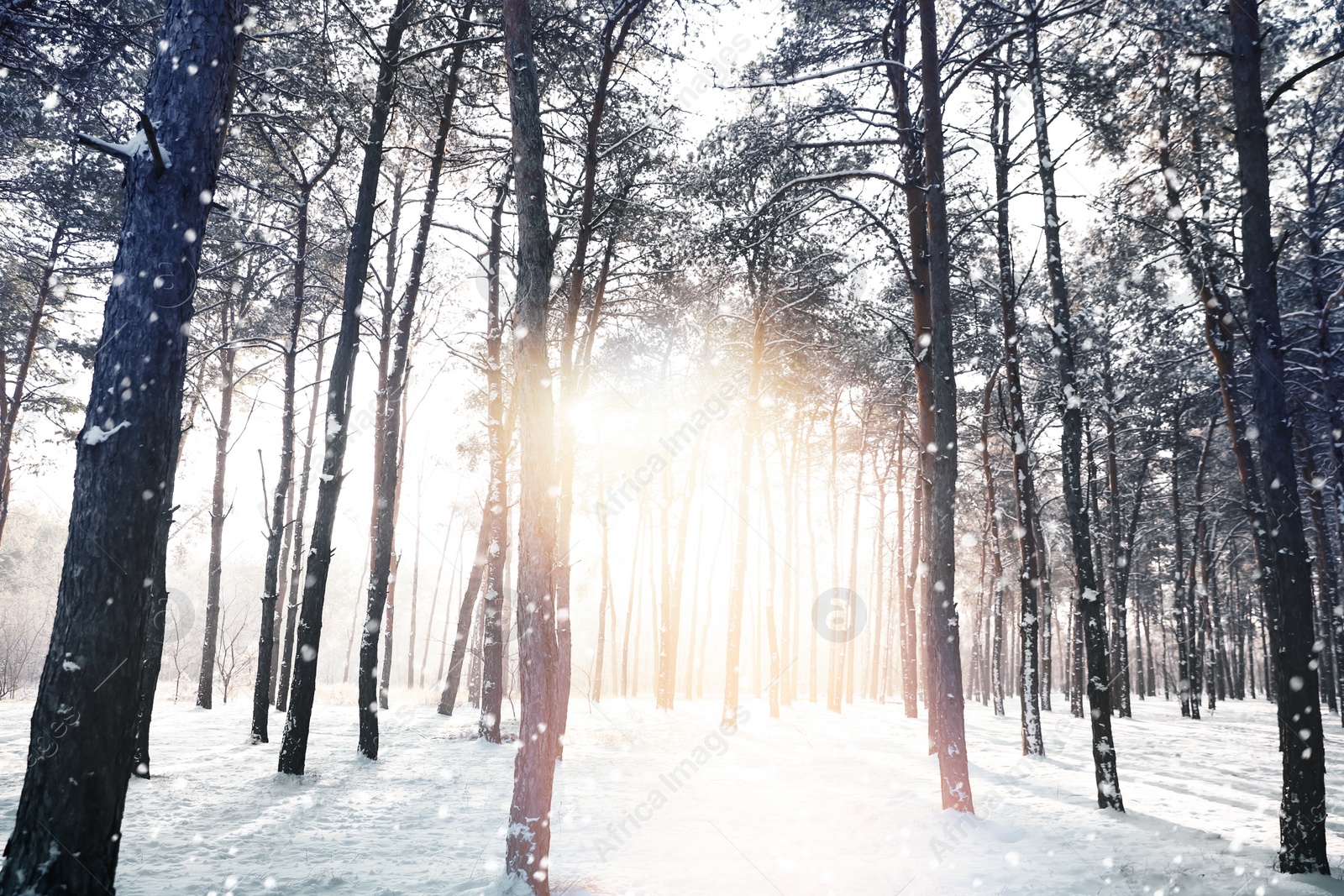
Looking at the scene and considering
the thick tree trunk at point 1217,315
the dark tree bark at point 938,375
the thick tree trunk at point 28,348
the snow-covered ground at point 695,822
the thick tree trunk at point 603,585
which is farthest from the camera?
the thick tree trunk at point 603,585

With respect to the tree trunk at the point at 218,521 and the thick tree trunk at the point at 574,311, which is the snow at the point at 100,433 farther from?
the tree trunk at the point at 218,521

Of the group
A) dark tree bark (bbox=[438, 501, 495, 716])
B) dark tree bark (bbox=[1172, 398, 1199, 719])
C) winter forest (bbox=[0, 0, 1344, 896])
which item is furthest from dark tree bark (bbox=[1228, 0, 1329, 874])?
dark tree bark (bbox=[1172, 398, 1199, 719])

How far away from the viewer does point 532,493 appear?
486cm

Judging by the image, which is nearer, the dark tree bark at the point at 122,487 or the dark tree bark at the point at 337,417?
the dark tree bark at the point at 122,487

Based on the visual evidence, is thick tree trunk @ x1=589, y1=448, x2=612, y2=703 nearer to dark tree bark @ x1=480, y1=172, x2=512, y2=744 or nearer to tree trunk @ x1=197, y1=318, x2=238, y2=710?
dark tree bark @ x1=480, y1=172, x2=512, y2=744

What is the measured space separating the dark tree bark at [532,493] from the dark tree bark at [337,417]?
14.4 feet

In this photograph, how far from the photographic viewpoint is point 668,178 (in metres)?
10.8

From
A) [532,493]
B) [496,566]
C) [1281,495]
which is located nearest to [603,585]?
[496,566]

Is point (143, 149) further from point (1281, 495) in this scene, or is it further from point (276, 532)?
point (1281, 495)

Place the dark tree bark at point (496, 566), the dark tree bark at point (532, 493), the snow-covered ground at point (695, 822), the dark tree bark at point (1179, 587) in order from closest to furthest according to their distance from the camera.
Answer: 1. the dark tree bark at point (532, 493)
2. the snow-covered ground at point (695, 822)
3. the dark tree bark at point (496, 566)
4. the dark tree bark at point (1179, 587)

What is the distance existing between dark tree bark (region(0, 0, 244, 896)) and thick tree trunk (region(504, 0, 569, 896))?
81.8 inches

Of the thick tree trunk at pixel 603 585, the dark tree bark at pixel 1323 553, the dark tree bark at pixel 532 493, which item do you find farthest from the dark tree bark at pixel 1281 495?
the thick tree trunk at pixel 603 585

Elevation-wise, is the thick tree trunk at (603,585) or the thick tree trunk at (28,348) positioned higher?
the thick tree trunk at (28,348)

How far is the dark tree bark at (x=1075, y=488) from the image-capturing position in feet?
23.7
